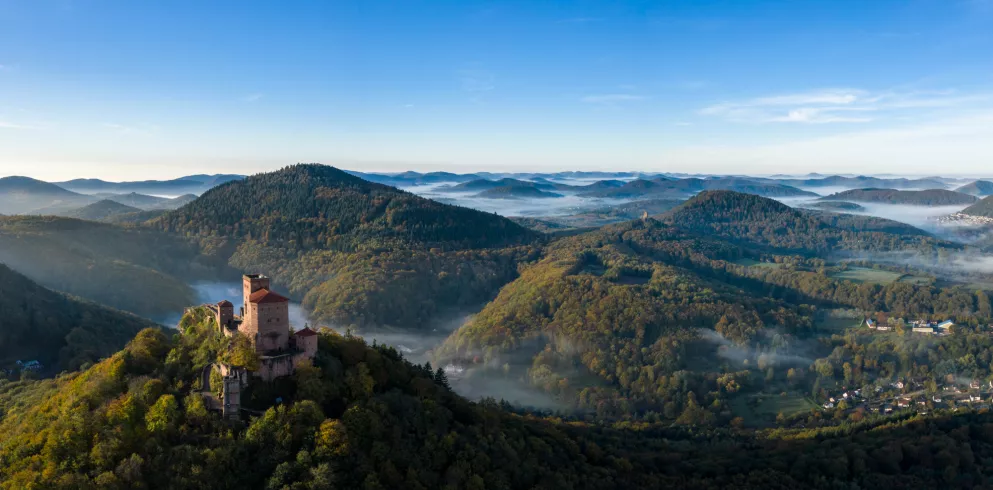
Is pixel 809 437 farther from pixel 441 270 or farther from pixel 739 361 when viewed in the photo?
pixel 441 270

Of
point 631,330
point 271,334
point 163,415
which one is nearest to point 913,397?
point 631,330

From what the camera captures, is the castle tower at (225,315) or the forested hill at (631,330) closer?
the castle tower at (225,315)

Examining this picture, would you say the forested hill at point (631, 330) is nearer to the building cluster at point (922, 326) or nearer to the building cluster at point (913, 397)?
the building cluster at point (922, 326)

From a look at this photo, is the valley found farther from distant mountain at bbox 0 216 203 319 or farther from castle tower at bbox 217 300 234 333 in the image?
castle tower at bbox 217 300 234 333

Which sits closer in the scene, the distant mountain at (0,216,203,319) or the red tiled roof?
the red tiled roof

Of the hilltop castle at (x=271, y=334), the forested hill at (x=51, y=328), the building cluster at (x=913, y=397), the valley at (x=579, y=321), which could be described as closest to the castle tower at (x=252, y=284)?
the hilltop castle at (x=271, y=334)

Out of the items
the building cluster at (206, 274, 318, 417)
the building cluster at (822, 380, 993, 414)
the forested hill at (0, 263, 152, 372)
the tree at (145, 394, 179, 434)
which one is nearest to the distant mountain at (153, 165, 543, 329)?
the forested hill at (0, 263, 152, 372)

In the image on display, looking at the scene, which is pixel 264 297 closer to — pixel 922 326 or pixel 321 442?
pixel 321 442
